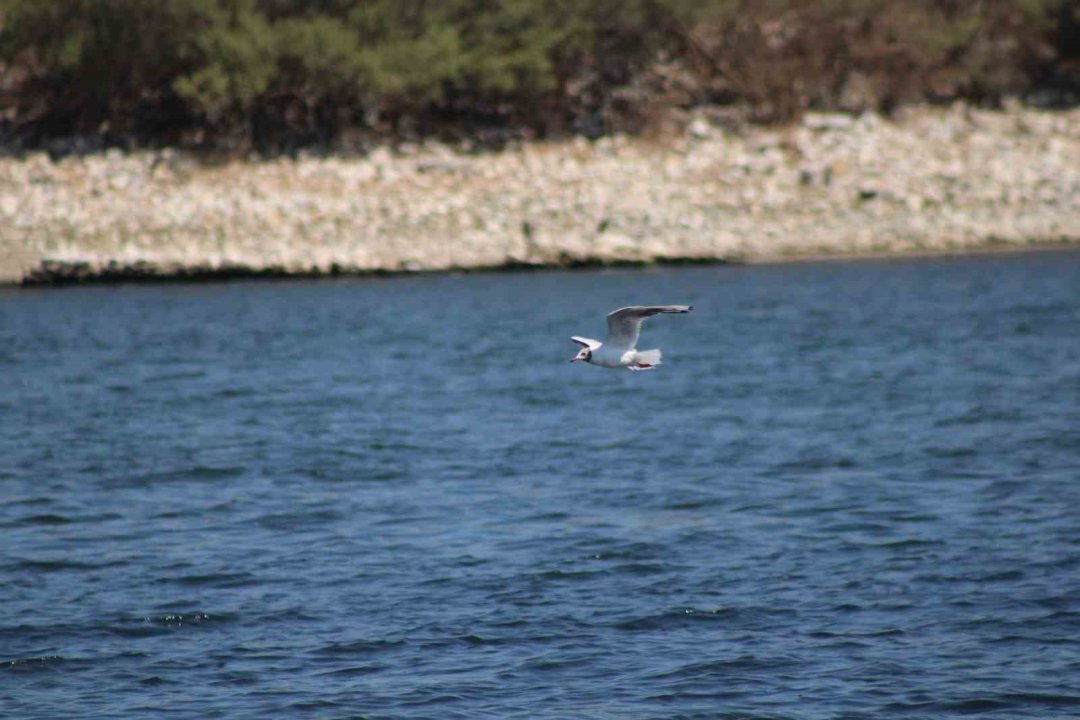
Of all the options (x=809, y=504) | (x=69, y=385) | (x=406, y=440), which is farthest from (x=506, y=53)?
(x=809, y=504)

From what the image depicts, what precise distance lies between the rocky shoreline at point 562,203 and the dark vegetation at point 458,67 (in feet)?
5.30

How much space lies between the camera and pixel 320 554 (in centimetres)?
1313

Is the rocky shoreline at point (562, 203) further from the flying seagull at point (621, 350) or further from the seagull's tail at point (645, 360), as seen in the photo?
the seagull's tail at point (645, 360)

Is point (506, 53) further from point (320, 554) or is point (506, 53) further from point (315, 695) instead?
point (315, 695)

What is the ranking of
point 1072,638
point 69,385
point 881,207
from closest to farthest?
point 1072,638
point 69,385
point 881,207

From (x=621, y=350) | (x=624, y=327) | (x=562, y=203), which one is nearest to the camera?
(x=624, y=327)

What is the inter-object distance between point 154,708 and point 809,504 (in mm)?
6931

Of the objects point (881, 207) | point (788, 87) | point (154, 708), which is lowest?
point (154, 708)

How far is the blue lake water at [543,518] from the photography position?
33.2 ft

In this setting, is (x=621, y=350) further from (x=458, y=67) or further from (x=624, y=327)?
(x=458, y=67)

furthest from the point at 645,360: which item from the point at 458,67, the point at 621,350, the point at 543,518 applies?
the point at 458,67

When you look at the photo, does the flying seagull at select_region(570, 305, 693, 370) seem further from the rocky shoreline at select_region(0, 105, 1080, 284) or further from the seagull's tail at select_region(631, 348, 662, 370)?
the rocky shoreline at select_region(0, 105, 1080, 284)

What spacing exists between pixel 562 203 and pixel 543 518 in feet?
65.7

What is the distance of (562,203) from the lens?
1326 inches
